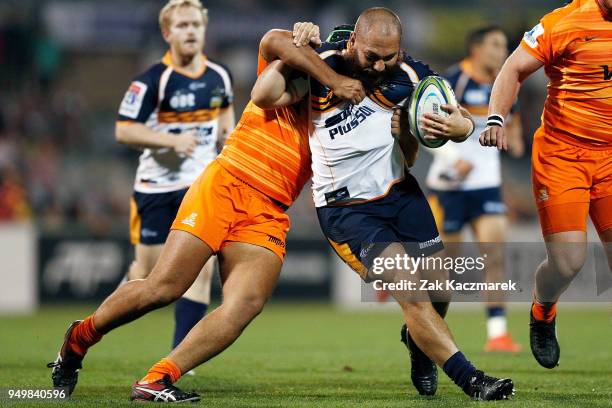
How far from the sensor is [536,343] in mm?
7305

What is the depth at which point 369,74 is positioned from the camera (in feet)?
19.1

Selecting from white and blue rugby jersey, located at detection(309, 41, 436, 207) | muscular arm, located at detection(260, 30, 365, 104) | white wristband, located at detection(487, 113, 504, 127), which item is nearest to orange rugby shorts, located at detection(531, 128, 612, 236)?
white wristband, located at detection(487, 113, 504, 127)

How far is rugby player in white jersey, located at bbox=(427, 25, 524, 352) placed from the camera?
10.3m

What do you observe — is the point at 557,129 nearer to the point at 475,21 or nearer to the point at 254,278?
the point at 254,278

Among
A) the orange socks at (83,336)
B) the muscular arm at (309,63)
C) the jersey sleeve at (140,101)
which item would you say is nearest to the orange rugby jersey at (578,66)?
the muscular arm at (309,63)

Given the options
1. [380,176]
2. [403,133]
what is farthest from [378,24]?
[380,176]

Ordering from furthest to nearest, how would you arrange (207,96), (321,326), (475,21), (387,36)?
1. (475,21)
2. (321,326)
3. (207,96)
4. (387,36)

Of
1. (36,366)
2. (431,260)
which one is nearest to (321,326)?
(36,366)

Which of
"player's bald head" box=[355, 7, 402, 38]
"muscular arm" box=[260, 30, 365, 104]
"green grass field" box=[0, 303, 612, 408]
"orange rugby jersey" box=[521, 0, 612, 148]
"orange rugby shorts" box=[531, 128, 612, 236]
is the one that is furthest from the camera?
"orange rugby shorts" box=[531, 128, 612, 236]

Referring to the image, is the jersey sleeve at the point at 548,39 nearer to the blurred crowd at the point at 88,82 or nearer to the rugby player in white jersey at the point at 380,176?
the rugby player in white jersey at the point at 380,176

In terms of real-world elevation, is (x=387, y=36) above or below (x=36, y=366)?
above

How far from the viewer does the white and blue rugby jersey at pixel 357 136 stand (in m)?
5.97

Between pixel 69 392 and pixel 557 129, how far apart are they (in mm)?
3522

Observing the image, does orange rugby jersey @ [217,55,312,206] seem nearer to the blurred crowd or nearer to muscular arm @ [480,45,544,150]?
muscular arm @ [480,45,544,150]
